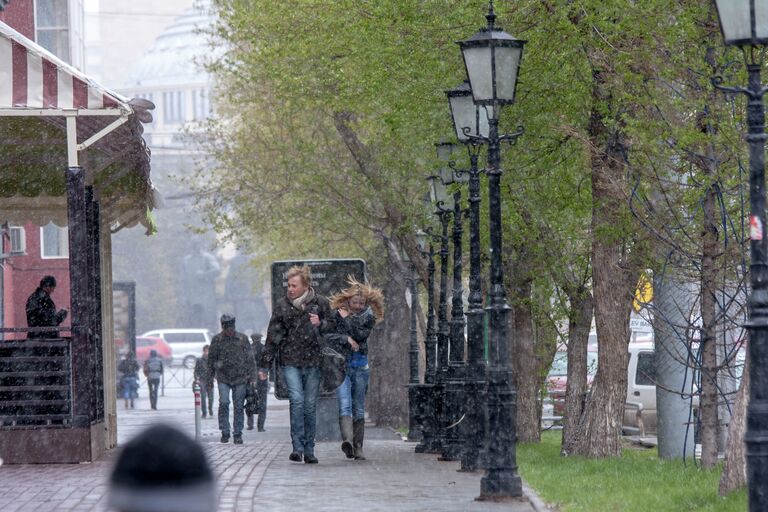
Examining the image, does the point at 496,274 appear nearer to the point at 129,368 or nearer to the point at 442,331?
the point at 442,331

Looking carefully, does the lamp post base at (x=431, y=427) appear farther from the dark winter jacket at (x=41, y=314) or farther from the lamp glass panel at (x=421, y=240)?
the lamp glass panel at (x=421, y=240)

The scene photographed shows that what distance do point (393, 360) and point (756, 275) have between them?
2423 cm

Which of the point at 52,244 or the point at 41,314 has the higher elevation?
the point at 52,244

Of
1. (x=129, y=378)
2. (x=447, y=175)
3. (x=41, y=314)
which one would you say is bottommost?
(x=129, y=378)

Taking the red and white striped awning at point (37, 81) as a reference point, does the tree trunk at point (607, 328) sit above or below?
below

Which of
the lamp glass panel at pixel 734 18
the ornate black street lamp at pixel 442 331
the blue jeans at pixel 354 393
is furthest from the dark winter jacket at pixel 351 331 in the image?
the lamp glass panel at pixel 734 18

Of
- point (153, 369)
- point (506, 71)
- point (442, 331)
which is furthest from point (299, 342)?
point (153, 369)

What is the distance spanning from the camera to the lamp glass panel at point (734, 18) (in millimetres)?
7953

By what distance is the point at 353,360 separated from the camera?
49.7ft

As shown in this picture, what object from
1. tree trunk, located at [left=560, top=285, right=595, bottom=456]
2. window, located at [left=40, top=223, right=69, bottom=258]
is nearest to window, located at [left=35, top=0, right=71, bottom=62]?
window, located at [left=40, top=223, right=69, bottom=258]

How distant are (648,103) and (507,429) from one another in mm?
3452

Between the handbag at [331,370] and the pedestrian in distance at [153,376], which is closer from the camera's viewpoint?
the handbag at [331,370]

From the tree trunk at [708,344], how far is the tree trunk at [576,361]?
12.9 ft

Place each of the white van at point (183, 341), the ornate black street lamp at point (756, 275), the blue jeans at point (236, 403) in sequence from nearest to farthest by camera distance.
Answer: the ornate black street lamp at point (756, 275) < the blue jeans at point (236, 403) < the white van at point (183, 341)
